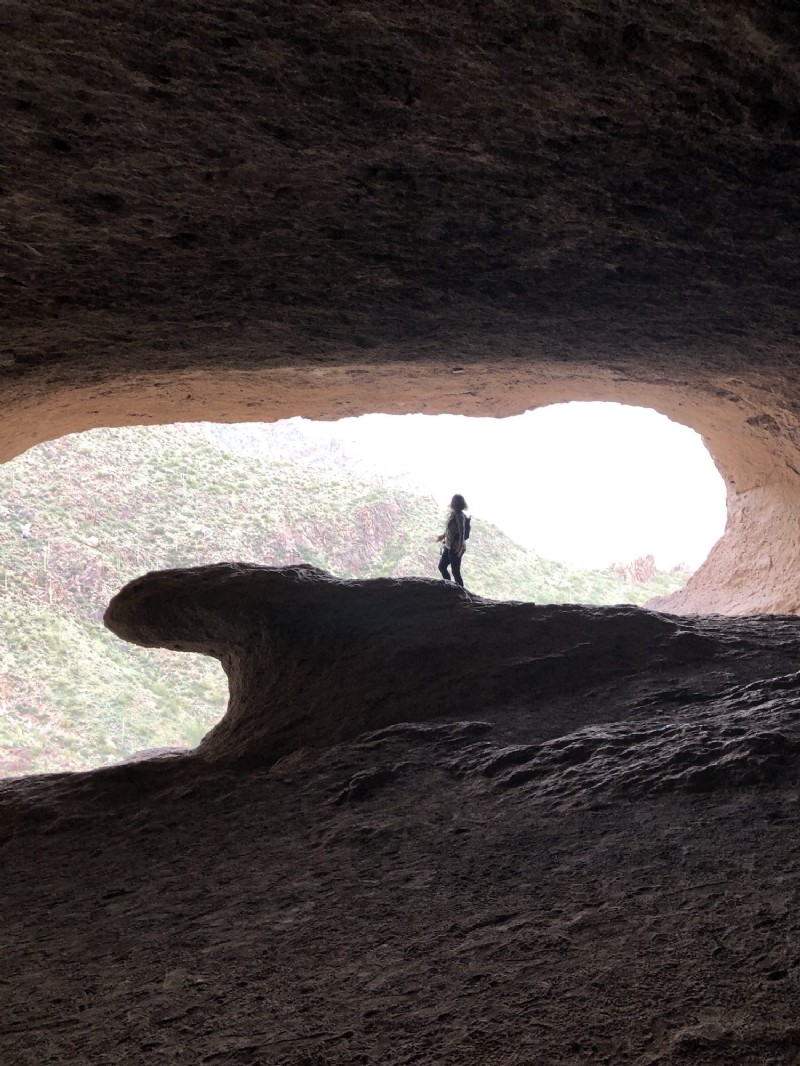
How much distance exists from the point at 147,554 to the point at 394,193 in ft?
66.7

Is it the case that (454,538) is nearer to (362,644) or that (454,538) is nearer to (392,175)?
(362,644)

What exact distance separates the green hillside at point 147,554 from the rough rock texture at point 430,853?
14.3 metres

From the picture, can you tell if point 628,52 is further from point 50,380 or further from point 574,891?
point 50,380

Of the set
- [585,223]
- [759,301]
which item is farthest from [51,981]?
[759,301]

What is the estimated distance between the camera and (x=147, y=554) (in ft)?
74.1

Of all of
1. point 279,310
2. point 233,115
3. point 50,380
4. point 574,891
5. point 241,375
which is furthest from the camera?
point 241,375

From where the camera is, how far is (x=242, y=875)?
287 centimetres

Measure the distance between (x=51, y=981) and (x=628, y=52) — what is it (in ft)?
10.3

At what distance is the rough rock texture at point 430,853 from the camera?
1.87m

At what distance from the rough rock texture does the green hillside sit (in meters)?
14.3

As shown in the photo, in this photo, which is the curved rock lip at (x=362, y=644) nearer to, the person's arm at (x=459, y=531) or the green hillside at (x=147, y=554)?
the person's arm at (x=459, y=531)

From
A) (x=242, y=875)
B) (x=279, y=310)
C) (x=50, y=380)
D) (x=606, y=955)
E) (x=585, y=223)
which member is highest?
(x=585, y=223)

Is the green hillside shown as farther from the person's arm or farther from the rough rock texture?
the rough rock texture

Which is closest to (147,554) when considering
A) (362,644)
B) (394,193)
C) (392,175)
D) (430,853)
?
(362,644)
